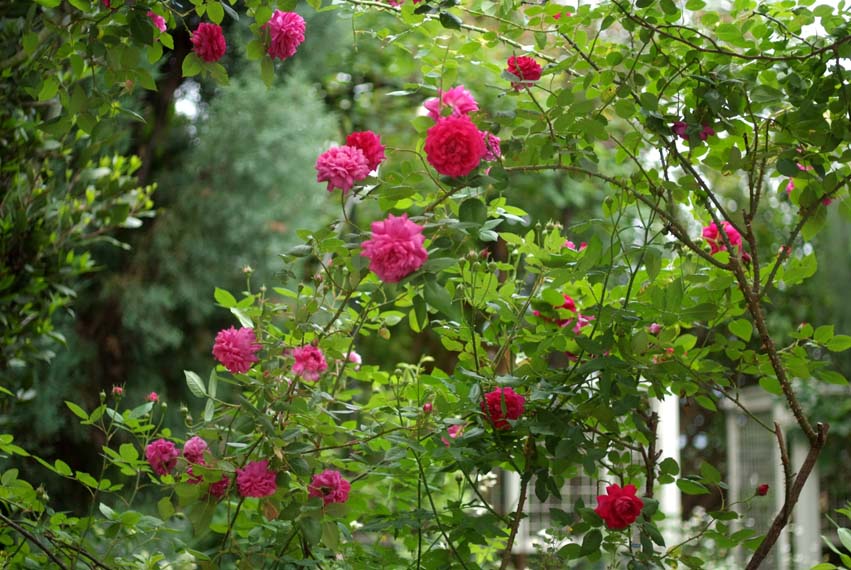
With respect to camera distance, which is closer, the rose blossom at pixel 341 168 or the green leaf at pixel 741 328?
the rose blossom at pixel 341 168

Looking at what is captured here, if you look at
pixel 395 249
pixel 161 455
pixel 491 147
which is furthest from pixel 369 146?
pixel 161 455

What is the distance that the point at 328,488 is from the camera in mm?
1301

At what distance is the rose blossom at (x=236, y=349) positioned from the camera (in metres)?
1.35

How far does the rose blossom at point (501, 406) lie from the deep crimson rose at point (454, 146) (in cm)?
37

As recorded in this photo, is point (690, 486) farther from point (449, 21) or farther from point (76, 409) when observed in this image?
point (76, 409)

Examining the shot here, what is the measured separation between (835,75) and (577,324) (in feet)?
1.74

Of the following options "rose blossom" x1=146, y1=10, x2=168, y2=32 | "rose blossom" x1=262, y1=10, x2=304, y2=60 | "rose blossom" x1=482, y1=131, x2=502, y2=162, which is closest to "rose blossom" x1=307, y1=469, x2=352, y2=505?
"rose blossom" x1=482, y1=131, x2=502, y2=162

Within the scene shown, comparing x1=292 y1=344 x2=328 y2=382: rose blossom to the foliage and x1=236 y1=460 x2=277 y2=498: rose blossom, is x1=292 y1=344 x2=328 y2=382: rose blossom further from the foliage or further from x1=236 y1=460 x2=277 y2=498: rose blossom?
x1=236 y1=460 x2=277 y2=498: rose blossom

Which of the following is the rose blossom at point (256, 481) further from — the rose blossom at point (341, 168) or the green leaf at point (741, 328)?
the green leaf at point (741, 328)

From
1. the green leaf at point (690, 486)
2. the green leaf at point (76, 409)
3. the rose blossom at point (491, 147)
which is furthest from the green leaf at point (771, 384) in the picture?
the green leaf at point (76, 409)

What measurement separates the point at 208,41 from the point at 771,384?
1.05 m

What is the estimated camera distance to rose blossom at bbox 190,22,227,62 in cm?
143

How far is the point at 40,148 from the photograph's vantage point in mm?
2410

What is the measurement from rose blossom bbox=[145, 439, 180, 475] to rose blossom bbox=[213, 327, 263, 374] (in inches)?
6.5
